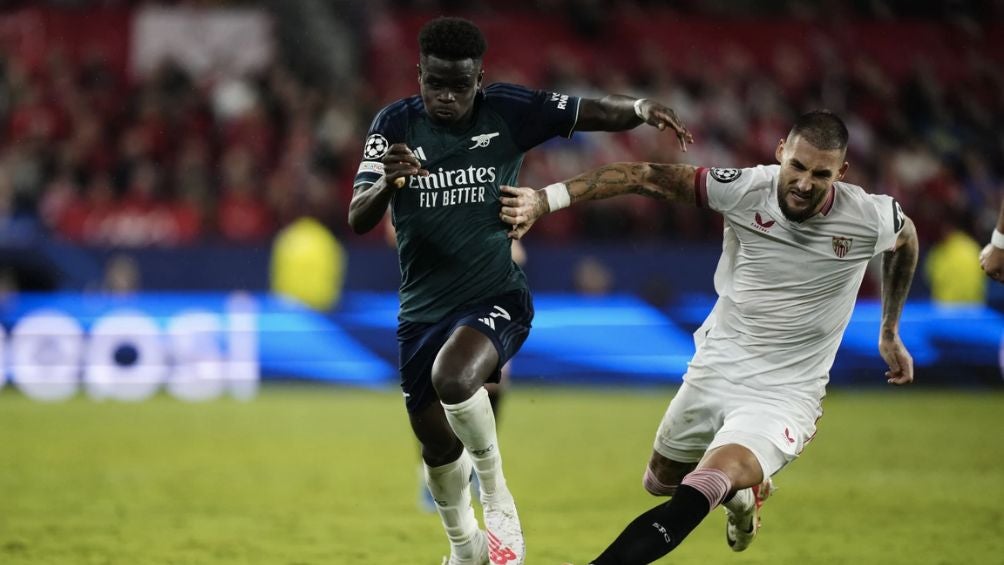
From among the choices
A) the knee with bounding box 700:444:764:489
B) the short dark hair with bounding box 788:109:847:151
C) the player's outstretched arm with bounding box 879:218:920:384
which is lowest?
the knee with bounding box 700:444:764:489

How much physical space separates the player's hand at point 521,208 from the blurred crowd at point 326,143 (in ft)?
42.5

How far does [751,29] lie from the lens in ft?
79.9

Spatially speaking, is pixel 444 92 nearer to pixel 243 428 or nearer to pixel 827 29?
pixel 243 428

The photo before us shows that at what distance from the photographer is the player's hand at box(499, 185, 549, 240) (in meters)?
6.26

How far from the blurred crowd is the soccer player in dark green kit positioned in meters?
12.6

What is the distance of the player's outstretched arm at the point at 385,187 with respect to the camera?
602 cm

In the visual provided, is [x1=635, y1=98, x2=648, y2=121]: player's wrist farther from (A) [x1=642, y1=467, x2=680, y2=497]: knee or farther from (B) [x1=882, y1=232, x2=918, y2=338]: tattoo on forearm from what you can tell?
(A) [x1=642, y1=467, x2=680, y2=497]: knee

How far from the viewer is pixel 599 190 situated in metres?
6.43

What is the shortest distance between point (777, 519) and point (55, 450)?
23.5 ft

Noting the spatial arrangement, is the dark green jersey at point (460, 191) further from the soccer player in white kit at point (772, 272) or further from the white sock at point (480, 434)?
the white sock at point (480, 434)

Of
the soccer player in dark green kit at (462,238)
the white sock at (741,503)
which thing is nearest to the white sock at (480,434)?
the soccer player in dark green kit at (462,238)

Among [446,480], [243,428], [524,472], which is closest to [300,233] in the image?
[243,428]

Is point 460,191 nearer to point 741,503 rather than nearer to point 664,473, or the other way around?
point 664,473

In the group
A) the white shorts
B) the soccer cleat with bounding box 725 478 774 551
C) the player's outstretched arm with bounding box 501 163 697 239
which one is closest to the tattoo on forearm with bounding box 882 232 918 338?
the white shorts
